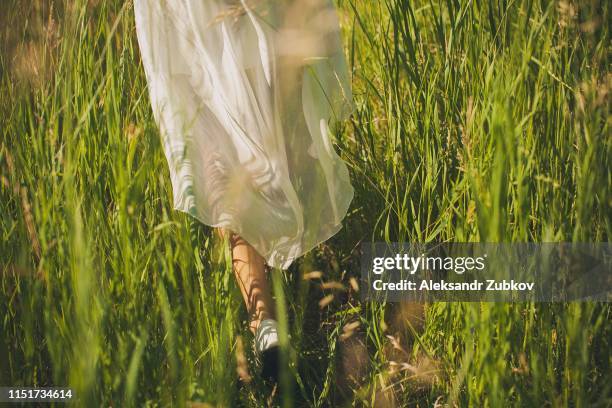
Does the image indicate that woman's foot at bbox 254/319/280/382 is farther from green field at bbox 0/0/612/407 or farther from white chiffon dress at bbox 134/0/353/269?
white chiffon dress at bbox 134/0/353/269

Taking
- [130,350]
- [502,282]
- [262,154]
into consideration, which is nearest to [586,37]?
[502,282]

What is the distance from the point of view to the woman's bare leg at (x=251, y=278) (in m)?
1.62

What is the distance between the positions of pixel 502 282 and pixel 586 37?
610 mm

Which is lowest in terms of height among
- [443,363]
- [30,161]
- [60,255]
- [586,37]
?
[443,363]

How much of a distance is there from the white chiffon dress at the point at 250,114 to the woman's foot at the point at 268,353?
0.18 metres

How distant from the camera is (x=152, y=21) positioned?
1500 mm

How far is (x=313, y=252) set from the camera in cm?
181

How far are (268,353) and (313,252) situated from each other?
15.5 inches

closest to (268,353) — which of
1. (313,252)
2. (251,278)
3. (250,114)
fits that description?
(251,278)

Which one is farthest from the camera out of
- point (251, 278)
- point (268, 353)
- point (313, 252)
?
point (313, 252)

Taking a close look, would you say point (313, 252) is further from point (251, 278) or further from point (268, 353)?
point (268, 353)

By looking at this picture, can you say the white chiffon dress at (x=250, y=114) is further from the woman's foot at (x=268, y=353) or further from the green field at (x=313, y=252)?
the woman's foot at (x=268, y=353)

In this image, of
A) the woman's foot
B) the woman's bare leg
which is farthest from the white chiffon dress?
the woman's foot

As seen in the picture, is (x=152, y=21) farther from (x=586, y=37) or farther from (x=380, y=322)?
(x=586, y=37)
